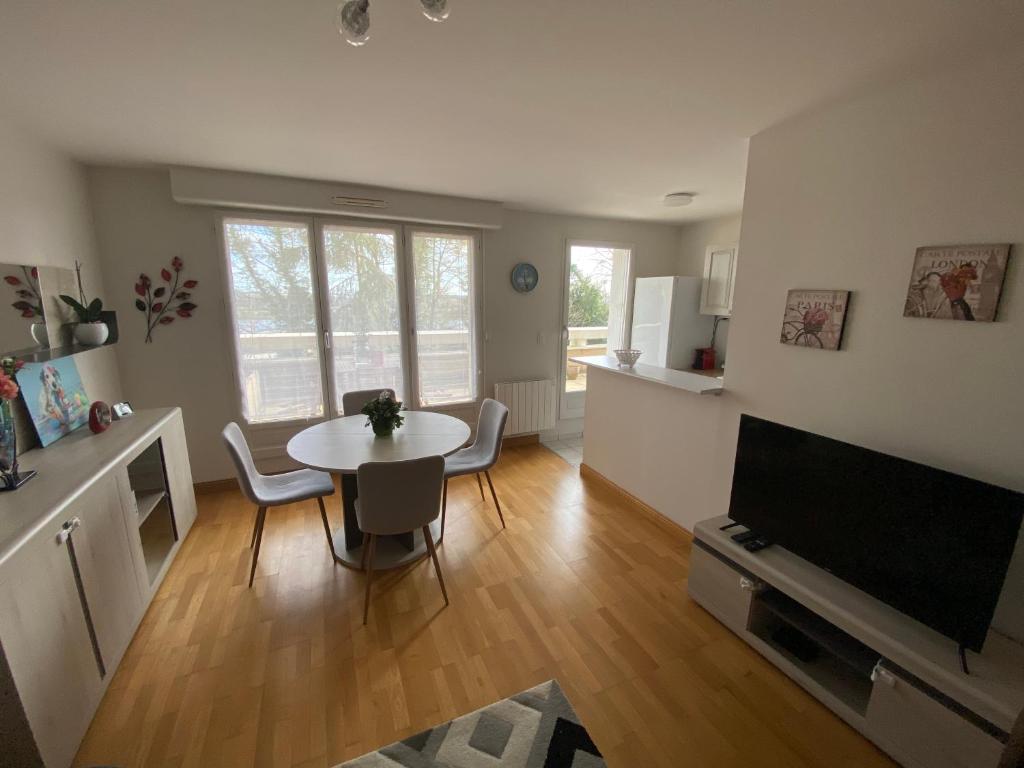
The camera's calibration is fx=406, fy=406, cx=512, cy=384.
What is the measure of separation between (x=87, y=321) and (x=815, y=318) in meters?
3.93

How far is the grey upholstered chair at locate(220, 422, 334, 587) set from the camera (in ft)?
6.86

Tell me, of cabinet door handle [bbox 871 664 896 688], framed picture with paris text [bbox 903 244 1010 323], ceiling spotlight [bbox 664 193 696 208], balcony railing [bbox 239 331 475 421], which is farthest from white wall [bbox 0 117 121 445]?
ceiling spotlight [bbox 664 193 696 208]

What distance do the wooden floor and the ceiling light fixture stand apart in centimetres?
223

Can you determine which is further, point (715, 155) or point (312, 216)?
point (312, 216)

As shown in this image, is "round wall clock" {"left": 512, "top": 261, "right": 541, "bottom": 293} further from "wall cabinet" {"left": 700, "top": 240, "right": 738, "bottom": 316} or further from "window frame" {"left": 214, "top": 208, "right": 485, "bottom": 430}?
"wall cabinet" {"left": 700, "top": 240, "right": 738, "bottom": 316}

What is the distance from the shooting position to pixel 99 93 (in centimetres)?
171

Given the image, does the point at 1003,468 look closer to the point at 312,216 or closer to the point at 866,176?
the point at 866,176

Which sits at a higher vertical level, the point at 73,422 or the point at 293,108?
the point at 293,108

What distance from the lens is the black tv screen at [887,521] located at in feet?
4.17

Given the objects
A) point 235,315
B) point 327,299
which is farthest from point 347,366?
point 235,315

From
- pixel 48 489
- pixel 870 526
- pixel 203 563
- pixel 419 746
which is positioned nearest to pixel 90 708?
pixel 48 489

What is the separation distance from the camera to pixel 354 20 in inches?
41.1

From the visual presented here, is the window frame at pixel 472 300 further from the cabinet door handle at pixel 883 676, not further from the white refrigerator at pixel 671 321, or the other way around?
the cabinet door handle at pixel 883 676

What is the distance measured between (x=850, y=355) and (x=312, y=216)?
3566mm
